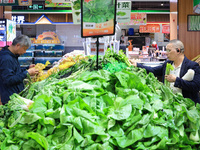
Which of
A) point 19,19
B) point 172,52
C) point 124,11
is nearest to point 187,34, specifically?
point 124,11

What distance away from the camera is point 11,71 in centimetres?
336

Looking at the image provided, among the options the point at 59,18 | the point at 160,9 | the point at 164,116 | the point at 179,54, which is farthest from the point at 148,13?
the point at 164,116

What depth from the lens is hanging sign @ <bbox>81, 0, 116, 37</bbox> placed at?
86.9 inches

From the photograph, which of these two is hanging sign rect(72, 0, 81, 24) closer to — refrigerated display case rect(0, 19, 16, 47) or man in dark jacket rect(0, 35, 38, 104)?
man in dark jacket rect(0, 35, 38, 104)

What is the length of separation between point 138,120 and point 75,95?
43 cm

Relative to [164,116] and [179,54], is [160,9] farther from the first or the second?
[164,116]

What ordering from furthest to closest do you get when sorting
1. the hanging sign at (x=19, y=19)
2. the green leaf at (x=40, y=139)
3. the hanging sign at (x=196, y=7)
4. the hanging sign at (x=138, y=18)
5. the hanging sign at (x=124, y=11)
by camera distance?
the hanging sign at (x=19, y=19) < the hanging sign at (x=138, y=18) < the hanging sign at (x=124, y=11) < the hanging sign at (x=196, y=7) < the green leaf at (x=40, y=139)

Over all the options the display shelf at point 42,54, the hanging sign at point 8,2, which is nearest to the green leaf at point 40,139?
the hanging sign at point 8,2

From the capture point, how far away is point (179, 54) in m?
3.30

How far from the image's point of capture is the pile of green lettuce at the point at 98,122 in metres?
1.28

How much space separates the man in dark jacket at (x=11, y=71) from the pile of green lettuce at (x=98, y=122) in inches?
68.0

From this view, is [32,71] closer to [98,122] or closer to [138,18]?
[98,122]

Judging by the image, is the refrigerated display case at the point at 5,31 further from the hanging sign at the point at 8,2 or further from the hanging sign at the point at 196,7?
the hanging sign at the point at 196,7

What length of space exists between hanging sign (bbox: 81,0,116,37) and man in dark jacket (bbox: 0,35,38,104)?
4.21ft
